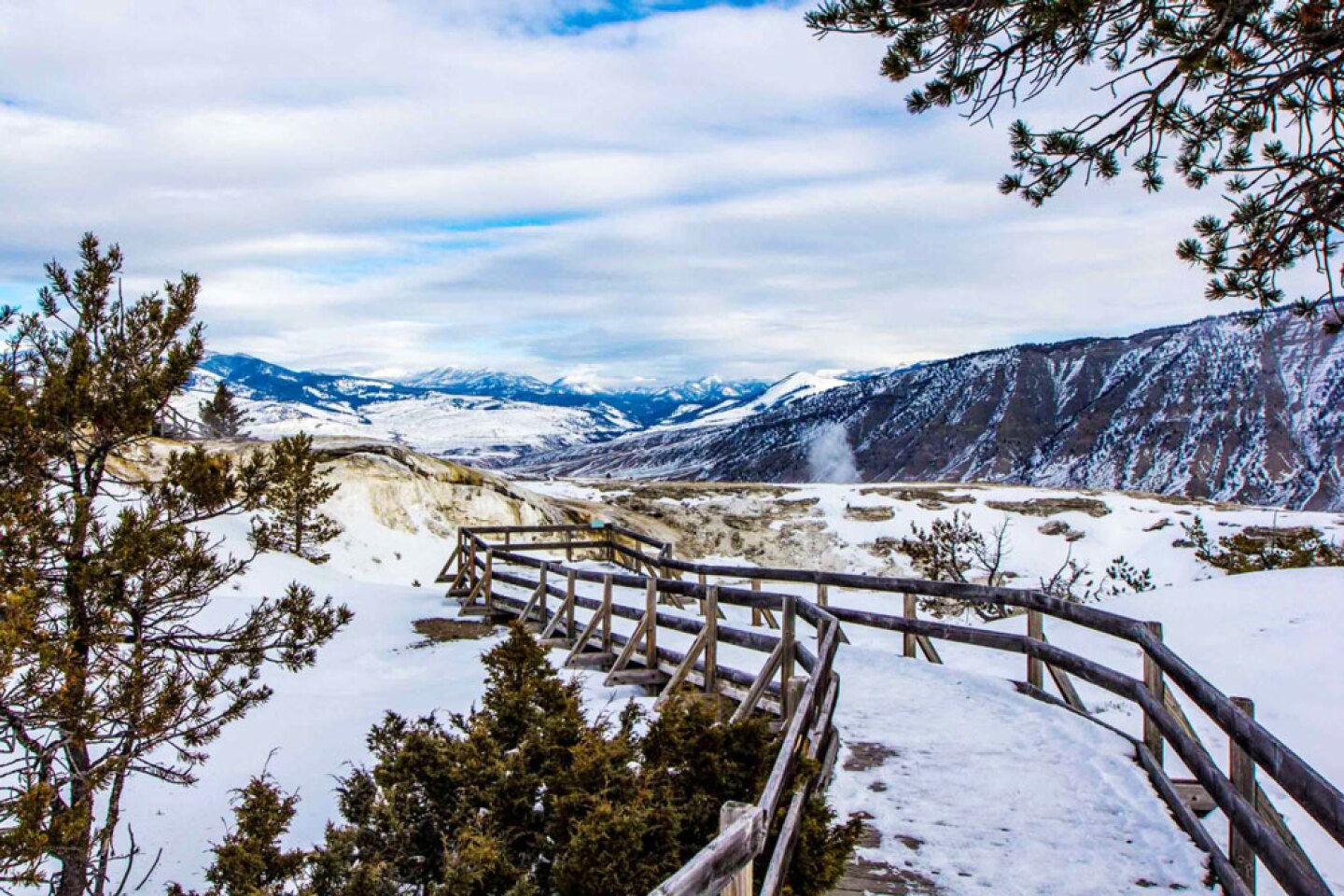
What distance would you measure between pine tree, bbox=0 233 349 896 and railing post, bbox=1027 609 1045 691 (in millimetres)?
6493

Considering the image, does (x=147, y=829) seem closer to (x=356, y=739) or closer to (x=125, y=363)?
(x=356, y=739)

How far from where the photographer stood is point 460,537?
20.3 metres

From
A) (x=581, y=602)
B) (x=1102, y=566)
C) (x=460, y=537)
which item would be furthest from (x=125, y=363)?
(x=1102, y=566)

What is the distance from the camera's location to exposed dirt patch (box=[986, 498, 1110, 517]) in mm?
35875

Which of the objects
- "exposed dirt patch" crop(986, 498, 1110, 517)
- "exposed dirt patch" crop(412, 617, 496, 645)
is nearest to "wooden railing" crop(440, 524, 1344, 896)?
"exposed dirt patch" crop(412, 617, 496, 645)

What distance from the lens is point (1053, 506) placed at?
36.7 m

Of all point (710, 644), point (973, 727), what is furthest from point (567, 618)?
point (973, 727)

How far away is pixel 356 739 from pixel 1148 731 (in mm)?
8169

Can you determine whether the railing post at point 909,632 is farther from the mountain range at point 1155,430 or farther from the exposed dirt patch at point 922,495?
the mountain range at point 1155,430

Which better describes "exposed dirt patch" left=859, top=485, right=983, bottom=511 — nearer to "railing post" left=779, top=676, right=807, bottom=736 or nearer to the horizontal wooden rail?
the horizontal wooden rail

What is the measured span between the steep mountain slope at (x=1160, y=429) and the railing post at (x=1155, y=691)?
14093 centimetres

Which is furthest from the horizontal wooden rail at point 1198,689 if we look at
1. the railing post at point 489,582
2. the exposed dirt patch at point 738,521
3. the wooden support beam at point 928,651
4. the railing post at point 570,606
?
the exposed dirt patch at point 738,521

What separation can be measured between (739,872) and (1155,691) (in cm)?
429

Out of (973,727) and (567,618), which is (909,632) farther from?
(567,618)
